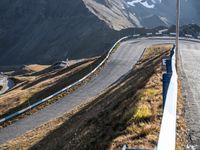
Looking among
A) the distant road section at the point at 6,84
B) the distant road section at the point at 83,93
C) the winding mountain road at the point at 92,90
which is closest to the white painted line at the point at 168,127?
the winding mountain road at the point at 92,90

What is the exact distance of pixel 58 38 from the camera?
597 ft

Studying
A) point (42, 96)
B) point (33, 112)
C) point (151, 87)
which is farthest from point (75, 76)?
point (151, 87)

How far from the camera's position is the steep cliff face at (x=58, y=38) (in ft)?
543

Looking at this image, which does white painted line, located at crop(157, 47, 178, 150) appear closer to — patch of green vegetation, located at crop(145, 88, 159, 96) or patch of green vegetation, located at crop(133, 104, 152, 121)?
patch of green vegetation, located at crop(133, 104, 152, 121)

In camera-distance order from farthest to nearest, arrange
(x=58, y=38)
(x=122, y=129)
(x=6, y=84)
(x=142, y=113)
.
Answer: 1. (x=58, y=38)
2. (x=6, y=84)
3. (x=142, y=113)
4. (x=122, y=129)

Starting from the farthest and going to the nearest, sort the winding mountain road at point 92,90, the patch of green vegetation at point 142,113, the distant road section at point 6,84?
the distant road section at point 6,84, the winding mountain road at point 92,90, the patch of green vegetation at point 142,113

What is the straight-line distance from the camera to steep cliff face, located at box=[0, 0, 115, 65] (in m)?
166

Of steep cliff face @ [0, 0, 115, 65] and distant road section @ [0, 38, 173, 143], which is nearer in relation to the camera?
distant road section @ [0, 38, 173, 143]

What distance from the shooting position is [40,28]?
194 meters

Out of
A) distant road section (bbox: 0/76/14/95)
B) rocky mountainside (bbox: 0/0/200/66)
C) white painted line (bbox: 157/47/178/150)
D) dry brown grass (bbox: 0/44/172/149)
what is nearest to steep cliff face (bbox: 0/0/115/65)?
rocky mountainside (bbox: 0/0/200/66)

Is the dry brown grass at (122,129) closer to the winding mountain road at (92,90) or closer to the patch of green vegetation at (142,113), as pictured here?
the patch of green vegetation at (142,113)

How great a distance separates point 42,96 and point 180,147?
33.5 meters

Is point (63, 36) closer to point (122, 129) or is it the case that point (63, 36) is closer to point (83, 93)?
point (83, 93)

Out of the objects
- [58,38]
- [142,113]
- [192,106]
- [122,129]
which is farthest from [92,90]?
[58,38]
